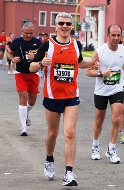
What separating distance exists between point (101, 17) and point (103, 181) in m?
77.7

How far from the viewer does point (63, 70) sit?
890 cm

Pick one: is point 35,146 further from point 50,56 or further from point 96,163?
point 50,56

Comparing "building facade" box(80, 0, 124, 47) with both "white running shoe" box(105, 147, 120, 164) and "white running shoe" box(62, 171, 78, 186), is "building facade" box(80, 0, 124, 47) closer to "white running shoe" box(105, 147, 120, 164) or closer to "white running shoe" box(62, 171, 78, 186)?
"white running shoe" box(105, 147, 120, 164)

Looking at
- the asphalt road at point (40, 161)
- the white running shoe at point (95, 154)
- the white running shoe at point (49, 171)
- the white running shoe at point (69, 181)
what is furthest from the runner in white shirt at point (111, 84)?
the white running shoe at point (69, 181)

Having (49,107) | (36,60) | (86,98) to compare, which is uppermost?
(36,60)

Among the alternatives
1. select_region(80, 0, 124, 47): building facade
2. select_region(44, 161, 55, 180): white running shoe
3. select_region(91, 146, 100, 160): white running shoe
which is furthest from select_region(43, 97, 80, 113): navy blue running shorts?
select_region(80, 0, 124, 47): building facade

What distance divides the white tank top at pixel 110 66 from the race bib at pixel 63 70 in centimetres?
181

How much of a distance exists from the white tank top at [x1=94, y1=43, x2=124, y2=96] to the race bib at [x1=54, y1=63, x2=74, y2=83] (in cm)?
181

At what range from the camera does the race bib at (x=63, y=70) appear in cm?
891

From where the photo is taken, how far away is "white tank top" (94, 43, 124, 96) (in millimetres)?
10719

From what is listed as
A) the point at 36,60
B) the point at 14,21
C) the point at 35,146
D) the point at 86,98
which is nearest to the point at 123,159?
the point at 35,146

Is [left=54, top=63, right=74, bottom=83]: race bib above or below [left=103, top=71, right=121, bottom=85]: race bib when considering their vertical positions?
above

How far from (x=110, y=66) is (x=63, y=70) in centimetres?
198

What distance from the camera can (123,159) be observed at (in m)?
10.9
